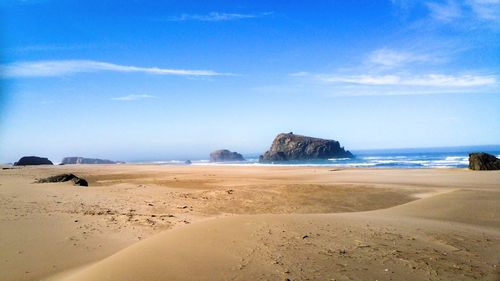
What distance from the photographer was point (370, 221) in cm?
889

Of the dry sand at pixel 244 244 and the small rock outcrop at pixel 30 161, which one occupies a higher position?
the small rock outcrop at pixel 30 161

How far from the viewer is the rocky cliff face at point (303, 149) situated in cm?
12372

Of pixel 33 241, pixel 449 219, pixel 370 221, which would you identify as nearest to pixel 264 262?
pixel 370 221

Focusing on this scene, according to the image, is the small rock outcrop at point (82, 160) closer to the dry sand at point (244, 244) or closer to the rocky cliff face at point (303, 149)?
the rocky cliff face at point (303, 149)

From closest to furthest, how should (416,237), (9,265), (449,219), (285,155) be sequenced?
(9,265) → (416,237) → (449,219) → (285,155)

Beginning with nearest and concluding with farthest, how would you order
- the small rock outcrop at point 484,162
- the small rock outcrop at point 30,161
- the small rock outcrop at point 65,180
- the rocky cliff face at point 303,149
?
the small rock outcrop at point 65,180 → the small rock outcrop at point 484,162 → the small rock outcrop at point 30,161 → the rocky cliff face at point 303,149

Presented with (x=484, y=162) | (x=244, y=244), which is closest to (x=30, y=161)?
(x=484, y=162)

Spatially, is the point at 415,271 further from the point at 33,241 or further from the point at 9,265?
the point at 33,241

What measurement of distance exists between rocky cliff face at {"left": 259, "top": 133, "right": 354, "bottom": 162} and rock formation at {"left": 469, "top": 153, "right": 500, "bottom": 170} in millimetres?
86747

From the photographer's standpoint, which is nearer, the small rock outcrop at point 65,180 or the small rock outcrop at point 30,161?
the small rock outcrop at point 65,180

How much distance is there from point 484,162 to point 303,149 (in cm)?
9408

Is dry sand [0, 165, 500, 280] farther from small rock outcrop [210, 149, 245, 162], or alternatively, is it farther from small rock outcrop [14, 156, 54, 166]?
small rock outcrop [210, 149, 245, 162]

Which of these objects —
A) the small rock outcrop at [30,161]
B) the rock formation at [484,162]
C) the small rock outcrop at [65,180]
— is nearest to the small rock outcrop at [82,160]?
the small rock outcrop at [30,161]

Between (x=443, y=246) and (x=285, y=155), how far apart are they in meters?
117
